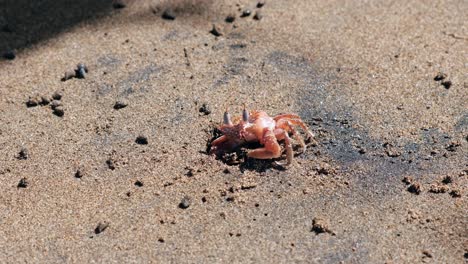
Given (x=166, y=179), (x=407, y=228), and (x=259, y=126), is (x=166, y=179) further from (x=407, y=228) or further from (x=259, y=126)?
(x=407, y=228)

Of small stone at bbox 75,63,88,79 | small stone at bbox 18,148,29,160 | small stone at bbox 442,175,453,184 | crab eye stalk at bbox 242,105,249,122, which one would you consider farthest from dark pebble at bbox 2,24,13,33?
small stone at bbox 442,175,453,184

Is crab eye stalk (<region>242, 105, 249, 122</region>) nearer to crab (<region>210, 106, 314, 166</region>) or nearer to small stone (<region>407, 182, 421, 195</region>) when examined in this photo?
crab (<region>210, 106, 314, 166</region>)

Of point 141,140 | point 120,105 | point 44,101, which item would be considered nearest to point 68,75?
point 44,101

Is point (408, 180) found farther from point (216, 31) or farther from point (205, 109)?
point (216, 31)

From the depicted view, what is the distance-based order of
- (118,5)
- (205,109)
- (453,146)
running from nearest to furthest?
1. (453,146)
2. (205,109)
3. (118,5)

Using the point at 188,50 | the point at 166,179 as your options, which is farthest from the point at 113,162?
the point at 188,50

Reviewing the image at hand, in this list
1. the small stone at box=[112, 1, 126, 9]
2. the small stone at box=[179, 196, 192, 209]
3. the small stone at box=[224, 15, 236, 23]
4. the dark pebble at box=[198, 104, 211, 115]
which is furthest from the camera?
the small stone at box=[112, 1, 126, 9]
